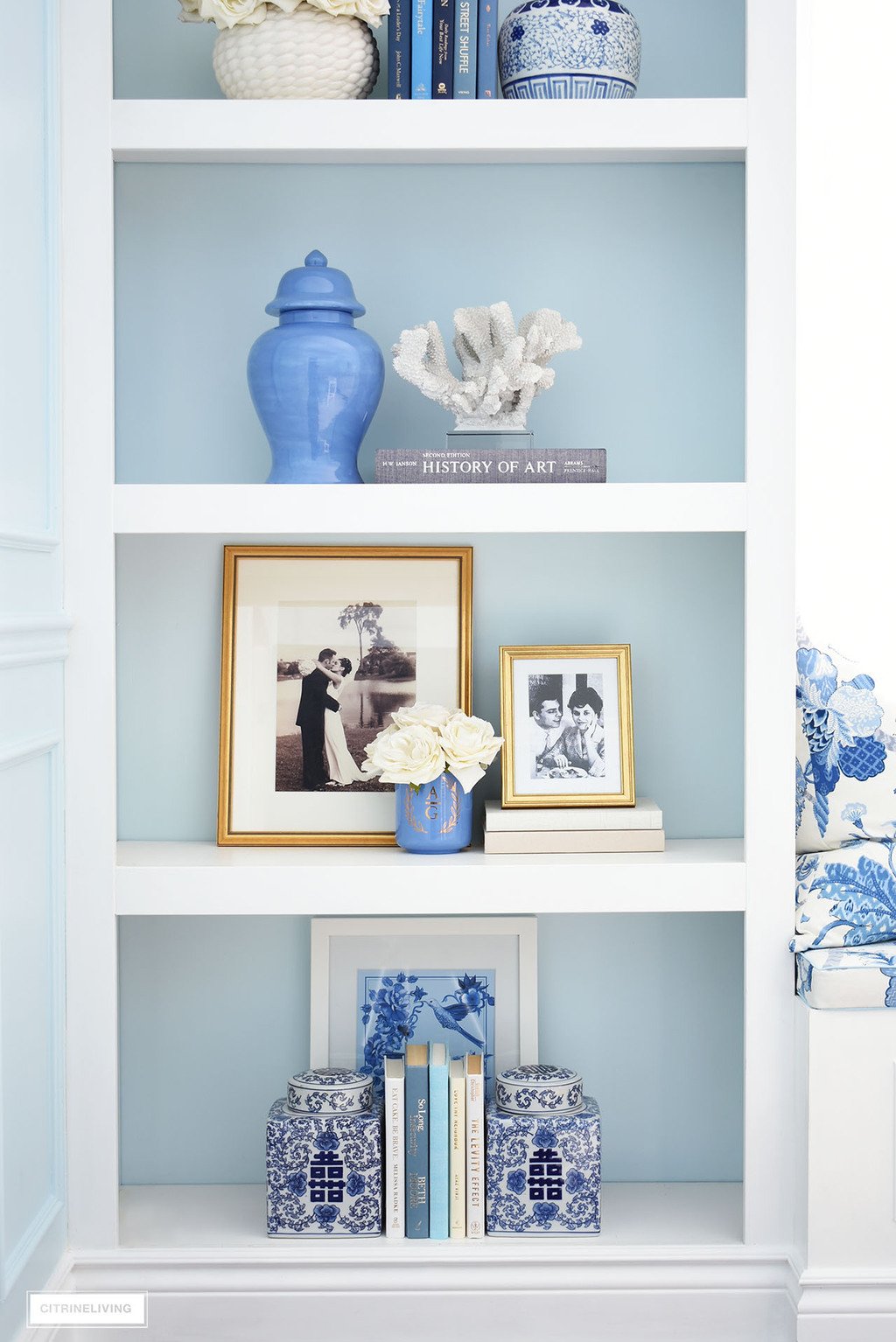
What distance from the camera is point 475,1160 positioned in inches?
70.5

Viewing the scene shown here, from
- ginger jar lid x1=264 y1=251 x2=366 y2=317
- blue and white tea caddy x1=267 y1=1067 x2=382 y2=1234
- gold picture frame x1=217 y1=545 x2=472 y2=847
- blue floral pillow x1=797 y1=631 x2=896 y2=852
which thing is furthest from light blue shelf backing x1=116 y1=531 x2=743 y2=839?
blue and white tea caddy x1=267 y1=1067 x2=382 y2=1234

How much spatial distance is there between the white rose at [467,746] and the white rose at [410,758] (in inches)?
0.6

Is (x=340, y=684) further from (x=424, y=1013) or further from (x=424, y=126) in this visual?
(x=424, y=126)

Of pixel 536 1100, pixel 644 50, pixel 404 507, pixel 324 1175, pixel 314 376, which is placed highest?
pixel 644 50

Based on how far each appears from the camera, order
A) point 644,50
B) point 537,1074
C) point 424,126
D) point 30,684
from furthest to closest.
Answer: point 644,50 → point 537,1074 → point 424,126 → point 30,684

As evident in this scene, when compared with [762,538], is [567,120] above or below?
above

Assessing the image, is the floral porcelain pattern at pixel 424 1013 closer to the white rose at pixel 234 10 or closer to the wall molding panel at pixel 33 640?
the wall molding panel at pixel 33 640

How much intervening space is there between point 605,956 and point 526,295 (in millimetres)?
1059

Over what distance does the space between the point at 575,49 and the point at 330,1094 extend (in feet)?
4.98

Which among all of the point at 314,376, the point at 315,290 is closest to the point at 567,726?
the point at 314,376

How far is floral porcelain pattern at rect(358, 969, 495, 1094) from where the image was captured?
198cm

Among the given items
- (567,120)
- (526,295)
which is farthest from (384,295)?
(567,120)

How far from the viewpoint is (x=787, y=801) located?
1781mm

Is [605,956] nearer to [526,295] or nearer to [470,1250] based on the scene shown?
→ [470,1250]
